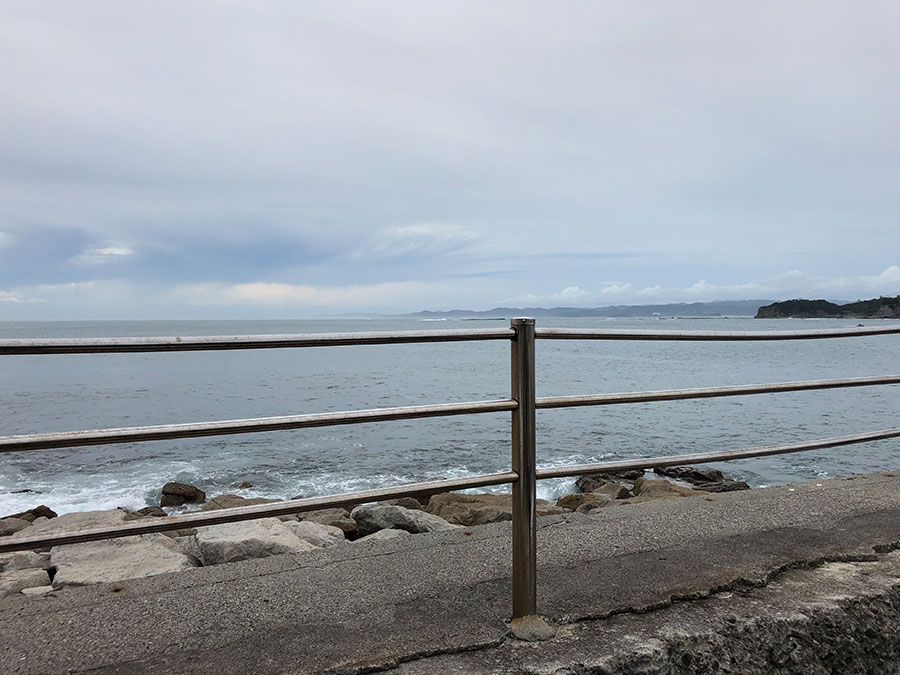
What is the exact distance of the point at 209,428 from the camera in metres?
2.04

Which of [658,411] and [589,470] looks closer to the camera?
[589,470]

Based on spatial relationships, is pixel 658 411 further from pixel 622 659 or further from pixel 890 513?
pixel 622 659

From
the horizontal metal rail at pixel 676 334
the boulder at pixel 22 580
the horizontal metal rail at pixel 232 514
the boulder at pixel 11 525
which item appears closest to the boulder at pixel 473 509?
the boulder at pixel 22 580

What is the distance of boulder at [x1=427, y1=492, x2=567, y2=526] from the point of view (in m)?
7.33

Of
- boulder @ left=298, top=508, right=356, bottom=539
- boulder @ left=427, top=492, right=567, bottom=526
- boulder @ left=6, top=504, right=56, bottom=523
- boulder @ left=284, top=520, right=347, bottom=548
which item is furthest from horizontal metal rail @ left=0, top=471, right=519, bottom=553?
boulder @ left=6, top=504, right=56, bottom=523

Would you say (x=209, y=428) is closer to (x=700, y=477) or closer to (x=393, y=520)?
(x=393, y=520)

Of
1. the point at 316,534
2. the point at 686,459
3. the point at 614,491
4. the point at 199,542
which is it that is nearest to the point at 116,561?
the point at 199,542

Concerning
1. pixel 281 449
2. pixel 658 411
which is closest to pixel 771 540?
pixel 281 449

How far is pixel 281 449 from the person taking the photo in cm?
1644

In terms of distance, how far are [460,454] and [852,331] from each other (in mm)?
12387

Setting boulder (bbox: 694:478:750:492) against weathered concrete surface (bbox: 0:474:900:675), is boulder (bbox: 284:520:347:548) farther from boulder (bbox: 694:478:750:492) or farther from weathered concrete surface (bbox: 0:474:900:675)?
boulder (bbox: 694:478:750:492)

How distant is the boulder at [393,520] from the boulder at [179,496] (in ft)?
18.1

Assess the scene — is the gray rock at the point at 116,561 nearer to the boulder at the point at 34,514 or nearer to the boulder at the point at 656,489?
the boulder at the point at 34,514

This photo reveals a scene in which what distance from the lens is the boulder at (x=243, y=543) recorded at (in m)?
4.66
